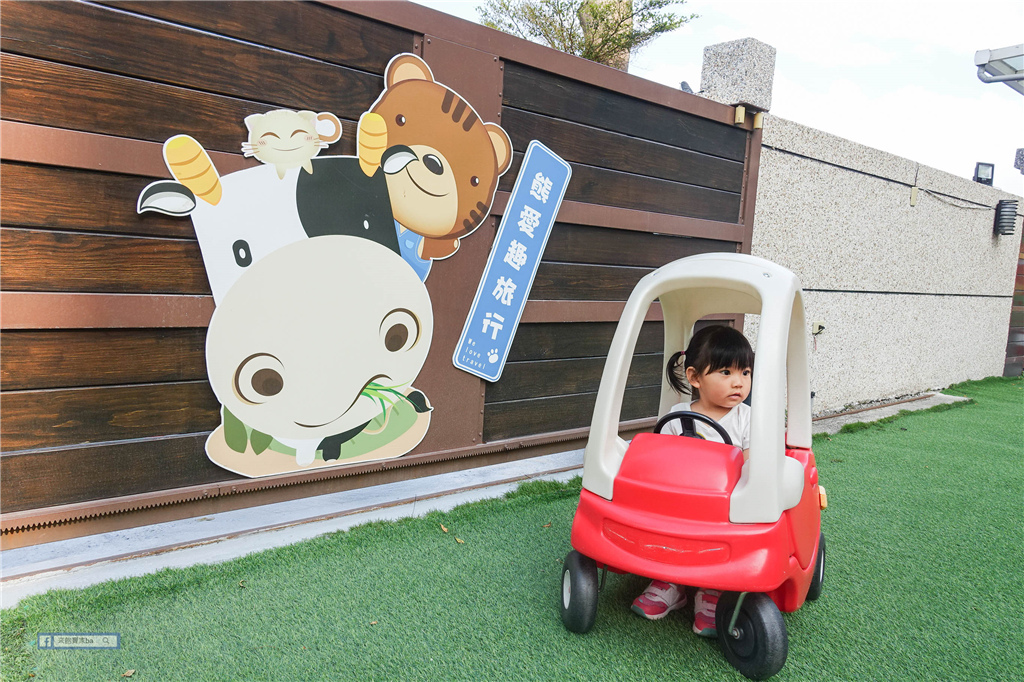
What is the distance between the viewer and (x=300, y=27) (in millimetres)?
2656

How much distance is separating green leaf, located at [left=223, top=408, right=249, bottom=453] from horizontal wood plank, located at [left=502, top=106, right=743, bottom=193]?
1983 millimetres

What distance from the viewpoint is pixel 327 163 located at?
9.11 feet

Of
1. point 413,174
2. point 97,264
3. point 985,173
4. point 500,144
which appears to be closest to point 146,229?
point 97,264

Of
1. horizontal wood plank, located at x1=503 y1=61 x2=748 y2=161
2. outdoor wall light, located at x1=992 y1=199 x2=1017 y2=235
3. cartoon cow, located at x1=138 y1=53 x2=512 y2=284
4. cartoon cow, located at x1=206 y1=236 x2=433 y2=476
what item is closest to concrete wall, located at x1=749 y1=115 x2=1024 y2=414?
outdoor wall light, located at x1=992 y1=199 x2=1017 y2=235

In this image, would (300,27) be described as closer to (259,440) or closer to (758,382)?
(259,440)

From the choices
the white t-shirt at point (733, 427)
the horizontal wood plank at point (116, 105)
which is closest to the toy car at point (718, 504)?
the white t-shirt at point (733, 427)

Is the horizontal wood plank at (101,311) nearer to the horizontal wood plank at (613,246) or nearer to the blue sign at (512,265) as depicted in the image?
the blue sign at (512,265)

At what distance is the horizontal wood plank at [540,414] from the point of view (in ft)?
11.7

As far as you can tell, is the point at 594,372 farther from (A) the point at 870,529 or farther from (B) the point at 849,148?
(B) the point at 849,148

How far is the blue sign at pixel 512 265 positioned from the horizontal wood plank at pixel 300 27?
36.9 inches

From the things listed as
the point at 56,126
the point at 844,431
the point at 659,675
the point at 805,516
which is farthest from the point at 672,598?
the point at 844,431

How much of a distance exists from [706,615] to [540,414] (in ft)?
6.04

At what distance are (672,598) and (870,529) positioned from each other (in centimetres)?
152

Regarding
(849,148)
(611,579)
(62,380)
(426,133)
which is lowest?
(611,579)
